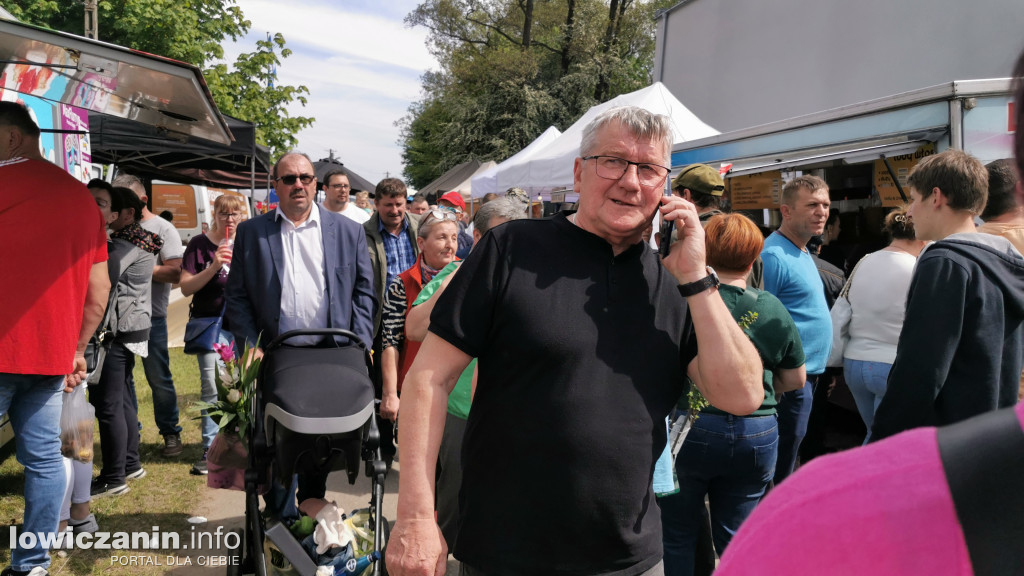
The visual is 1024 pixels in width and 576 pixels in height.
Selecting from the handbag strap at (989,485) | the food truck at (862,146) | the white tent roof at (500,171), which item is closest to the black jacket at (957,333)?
the food truck at (862,146)

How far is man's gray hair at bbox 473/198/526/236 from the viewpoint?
3.74 meters

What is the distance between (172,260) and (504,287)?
4552 millimetres

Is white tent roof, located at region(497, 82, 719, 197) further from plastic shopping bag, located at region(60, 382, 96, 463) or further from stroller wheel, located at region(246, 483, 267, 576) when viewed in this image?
stroller wheel, located at region(246, 483, 267, 576)

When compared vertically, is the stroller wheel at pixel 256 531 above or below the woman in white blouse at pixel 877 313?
below

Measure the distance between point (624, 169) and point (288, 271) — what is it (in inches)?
95.9

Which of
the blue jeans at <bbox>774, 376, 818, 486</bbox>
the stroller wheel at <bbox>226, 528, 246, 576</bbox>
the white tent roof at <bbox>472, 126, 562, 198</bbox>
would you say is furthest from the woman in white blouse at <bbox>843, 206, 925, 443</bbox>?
the white tent roof at <bbox>472, 126, 562, 198</bbox>

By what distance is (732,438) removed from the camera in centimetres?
270

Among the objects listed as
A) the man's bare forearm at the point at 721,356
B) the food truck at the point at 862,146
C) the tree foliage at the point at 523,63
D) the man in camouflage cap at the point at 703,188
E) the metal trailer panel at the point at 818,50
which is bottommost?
the man's bare forearm at the point at 721,356

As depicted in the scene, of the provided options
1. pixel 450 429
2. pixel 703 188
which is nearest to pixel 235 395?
pixel 450 429

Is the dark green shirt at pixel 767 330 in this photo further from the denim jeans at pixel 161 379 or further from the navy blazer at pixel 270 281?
the denim jeans at pixel 161 379

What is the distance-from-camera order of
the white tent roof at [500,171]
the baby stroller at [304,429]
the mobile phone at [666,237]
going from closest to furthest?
the mobile phone at [666,237]
the baby stroller at [304,429]
the white tent roof at [500,171]

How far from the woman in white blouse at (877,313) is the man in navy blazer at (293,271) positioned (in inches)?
109

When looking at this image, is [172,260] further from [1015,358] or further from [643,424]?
[1015,358]

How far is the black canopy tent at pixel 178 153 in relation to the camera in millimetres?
6871
